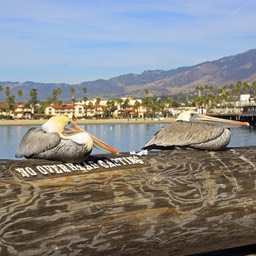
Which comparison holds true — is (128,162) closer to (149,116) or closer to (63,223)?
(63,223)

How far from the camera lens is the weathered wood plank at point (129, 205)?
439 centimetres

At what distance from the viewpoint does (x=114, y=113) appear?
137250 millimetres

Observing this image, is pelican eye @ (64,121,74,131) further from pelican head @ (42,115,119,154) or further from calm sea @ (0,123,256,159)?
calm sea @ (0,123,256,159)

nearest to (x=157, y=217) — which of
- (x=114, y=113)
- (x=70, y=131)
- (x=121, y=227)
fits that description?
(x=121, y=227)

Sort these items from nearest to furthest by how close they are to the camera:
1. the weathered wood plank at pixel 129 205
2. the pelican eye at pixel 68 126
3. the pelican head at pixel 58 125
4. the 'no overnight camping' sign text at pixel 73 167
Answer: the weathered wood plank at pixel 129 205 < the 'no overnight camping' sign text at pixel 73 167 < the pelican head at pixel 58 125 < the pelican eye at pixel 68 126

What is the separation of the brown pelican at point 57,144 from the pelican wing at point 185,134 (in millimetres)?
1103

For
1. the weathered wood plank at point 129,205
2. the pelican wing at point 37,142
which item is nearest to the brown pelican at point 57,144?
the pelican wing at point 37,142

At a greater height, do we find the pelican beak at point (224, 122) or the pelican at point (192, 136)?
the pelican beak at point (224, 122)

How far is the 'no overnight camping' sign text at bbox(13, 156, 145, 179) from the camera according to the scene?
474cm

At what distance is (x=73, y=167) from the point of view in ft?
16.6

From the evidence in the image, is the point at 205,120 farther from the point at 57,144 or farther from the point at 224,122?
the point at 57,144

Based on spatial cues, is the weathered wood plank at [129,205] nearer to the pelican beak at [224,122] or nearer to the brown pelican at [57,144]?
the brown pelican at [57,144]

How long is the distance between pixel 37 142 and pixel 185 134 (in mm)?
1874

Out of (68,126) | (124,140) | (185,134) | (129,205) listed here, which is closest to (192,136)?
(185,134)
